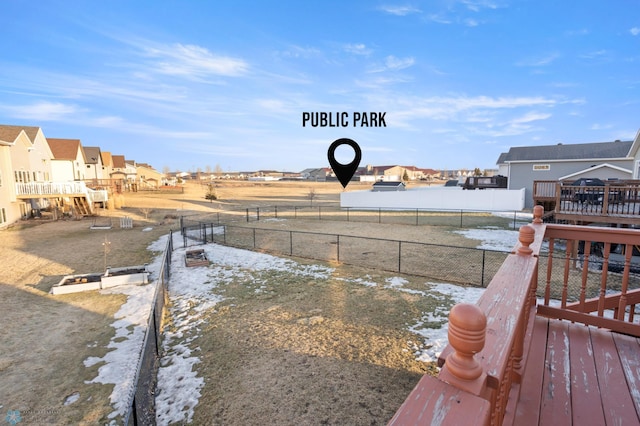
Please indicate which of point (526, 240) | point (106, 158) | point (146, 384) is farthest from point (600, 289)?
point (106, 158)

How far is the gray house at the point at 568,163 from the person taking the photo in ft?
80.7

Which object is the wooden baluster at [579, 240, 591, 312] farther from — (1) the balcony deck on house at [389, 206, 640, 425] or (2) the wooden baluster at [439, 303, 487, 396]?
(2) the wooden baluster at [439, 303, 487, 396]

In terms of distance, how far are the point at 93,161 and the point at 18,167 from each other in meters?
24.8

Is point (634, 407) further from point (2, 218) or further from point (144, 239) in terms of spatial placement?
point (2, 218)

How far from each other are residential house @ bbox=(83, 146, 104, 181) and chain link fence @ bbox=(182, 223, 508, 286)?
3675 centimetres

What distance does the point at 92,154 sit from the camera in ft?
149

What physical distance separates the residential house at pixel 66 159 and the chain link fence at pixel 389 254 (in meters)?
29.7

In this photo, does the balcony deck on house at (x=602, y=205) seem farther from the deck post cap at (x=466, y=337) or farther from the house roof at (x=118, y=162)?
the house roof at (x=118, y=162)

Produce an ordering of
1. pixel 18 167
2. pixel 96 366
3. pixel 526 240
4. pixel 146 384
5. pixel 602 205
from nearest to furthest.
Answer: pixel 526 240 < pixel 146 384 < pixel 96 366 < pixel 602 205 < pixel 18 167

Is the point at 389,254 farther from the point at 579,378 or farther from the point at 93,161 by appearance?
the point at 93,161

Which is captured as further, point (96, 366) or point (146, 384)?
point (96, 366)

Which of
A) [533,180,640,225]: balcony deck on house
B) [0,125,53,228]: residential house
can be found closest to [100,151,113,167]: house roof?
[0,125,53,228]: residential house

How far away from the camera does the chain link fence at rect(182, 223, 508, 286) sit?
10.8 metres

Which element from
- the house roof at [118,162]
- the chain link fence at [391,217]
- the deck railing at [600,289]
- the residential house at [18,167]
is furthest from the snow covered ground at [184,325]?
the house roof at [118,162]
